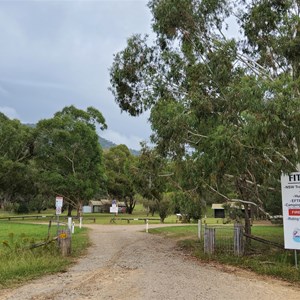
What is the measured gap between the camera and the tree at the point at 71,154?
48.7 metres

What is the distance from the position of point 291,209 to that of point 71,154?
3984 centimetres

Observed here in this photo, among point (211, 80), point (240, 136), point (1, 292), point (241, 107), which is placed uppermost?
point (211, 80)

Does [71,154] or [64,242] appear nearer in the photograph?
[64,242]

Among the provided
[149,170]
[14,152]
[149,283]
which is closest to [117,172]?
[14,152]

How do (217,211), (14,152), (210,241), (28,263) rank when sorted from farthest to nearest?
(217,211), (14,152), (210,241), (28,263)

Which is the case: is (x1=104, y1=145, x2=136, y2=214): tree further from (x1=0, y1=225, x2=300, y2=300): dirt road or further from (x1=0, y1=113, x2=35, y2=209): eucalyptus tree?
(x1=0, y1=225, x2=300, y2=300): dirt road

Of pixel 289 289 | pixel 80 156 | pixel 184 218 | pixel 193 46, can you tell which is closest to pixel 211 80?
pixel 193 46

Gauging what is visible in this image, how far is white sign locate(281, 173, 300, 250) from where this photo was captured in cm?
1235

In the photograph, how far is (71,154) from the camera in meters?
49.8

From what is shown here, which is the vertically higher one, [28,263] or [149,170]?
[149,170]

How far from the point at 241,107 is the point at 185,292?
5.69m

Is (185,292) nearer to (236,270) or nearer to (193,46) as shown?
(236,270)

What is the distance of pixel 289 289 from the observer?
9766 millimetres

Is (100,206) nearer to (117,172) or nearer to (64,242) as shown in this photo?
(117,172)
